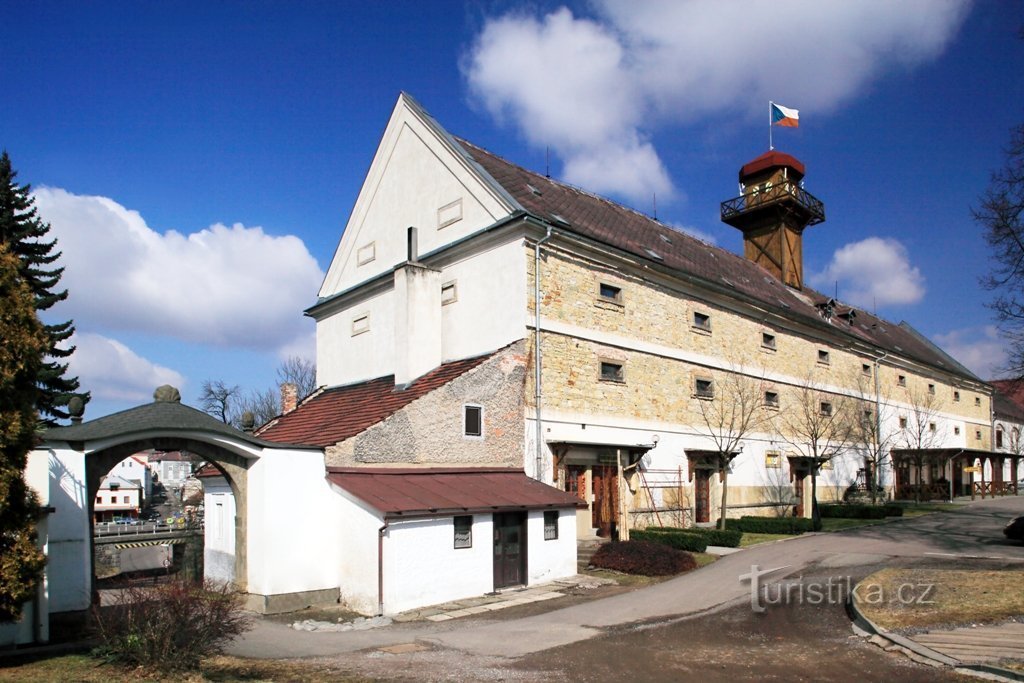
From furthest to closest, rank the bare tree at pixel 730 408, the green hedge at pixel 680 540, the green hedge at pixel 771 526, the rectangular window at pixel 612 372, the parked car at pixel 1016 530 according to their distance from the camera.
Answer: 1. the bare tree at pixel 730 408
2. the green hedge at pixel 771 526
3. the rectangular window at pixel 612 372
4. the parked car at pixel 1016 530
5. the green hedge at pixel 680 540

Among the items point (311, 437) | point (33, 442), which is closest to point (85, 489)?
point (33, 442)

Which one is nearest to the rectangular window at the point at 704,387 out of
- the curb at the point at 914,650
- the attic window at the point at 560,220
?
the attic window at the point at 560,220

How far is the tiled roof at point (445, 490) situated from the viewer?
51.9ft

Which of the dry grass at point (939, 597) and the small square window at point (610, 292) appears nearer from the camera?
the dry grass at point (939, 597)

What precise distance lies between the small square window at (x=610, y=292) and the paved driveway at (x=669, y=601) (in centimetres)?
847

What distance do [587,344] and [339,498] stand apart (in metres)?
9.34

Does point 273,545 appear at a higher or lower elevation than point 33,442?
lower

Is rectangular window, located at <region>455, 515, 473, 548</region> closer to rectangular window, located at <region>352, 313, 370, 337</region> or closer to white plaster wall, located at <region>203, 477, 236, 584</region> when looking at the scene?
white plaster wall, located at <region>203, 477, 236, 584</region>

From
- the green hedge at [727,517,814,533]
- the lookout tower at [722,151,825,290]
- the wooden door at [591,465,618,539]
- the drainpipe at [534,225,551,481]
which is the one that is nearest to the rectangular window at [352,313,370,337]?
the drainpipe at [534,225,551,481]

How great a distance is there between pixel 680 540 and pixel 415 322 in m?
9.93

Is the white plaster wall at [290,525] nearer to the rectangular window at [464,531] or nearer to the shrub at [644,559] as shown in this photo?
the rectangular window at [464,531]

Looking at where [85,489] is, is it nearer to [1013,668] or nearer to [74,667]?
[74,667]

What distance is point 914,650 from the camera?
1066 cm

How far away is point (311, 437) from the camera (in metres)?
19.7
